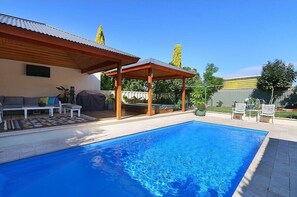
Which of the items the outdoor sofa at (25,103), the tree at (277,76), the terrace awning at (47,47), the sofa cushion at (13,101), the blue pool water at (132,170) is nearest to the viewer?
the blue pool water at (132,170)

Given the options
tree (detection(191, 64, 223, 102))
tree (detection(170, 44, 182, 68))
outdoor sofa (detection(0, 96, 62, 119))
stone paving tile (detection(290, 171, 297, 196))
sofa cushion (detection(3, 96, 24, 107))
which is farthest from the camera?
tree (detection(170, 44, 182, 68))

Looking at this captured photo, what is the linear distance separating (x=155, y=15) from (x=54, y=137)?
36.2 feet

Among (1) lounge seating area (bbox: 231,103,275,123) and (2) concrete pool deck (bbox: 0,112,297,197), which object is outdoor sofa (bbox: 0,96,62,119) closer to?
(2) concrete pool deck (bbox: 0,112,297,197)

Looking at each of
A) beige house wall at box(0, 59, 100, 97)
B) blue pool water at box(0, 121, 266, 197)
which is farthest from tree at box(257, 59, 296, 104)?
beige house wall at box(0, 59, 100, 97)

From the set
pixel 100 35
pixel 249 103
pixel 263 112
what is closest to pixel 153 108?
pixel 263 112

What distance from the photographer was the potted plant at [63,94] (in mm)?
11427

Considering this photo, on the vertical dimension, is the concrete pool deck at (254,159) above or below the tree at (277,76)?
below

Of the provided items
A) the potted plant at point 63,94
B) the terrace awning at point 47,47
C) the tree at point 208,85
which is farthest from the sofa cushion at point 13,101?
the tree at point 208,85

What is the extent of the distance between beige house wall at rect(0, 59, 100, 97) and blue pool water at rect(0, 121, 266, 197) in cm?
821

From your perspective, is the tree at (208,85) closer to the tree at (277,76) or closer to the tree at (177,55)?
the tree at (277,76)

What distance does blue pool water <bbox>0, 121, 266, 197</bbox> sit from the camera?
3139mm

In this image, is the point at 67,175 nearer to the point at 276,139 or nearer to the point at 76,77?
the point at 276,139

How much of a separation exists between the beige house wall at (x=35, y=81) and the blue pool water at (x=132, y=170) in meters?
8.21

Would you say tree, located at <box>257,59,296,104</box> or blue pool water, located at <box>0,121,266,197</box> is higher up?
tree, located at <box>257,59,296,104</box>
